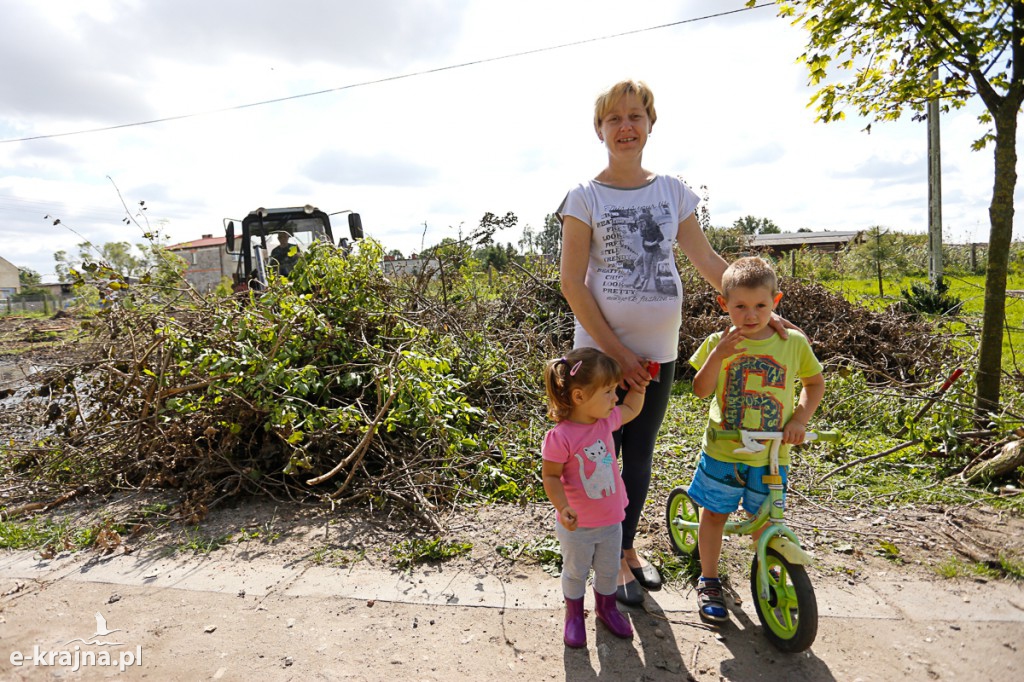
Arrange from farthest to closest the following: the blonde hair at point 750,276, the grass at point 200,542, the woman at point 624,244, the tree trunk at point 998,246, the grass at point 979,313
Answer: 1. the grass at point 979,313
2. the tree trunk at point 998,246
3. the grass at point 200,542
4. the woman at point 624,244
5. the blonde hair at point 750,276

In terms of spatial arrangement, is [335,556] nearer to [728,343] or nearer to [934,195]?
[728,343]

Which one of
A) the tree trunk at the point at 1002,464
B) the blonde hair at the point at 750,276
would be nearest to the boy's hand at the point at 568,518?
the blonde hair at the point at 750,276

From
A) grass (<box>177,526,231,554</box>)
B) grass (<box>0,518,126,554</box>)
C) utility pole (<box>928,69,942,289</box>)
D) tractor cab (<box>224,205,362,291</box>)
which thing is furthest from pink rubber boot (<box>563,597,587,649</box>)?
utility pole (<box>928,69,942,289</box>)

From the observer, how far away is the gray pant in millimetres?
2324

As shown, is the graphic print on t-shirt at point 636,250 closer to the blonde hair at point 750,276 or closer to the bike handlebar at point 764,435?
the blonde hair at point 750,276

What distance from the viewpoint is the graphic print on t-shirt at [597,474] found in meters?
2.28

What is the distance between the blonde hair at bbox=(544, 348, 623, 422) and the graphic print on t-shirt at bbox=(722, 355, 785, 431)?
0.53 meters

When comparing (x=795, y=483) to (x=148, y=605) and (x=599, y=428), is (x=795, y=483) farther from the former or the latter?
(x=148, y=605)

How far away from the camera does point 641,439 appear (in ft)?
8.66

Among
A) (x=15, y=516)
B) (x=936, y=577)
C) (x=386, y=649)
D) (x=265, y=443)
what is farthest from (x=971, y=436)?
(x=15, y=516)

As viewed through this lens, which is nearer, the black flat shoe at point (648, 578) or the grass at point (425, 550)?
the black flat shoe at point (648, 578)

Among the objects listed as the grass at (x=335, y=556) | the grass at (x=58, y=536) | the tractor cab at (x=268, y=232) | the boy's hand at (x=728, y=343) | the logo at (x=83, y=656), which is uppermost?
the tractor cab at (x=268, y=232)

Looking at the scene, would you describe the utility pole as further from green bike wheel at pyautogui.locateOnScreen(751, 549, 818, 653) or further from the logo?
the logo

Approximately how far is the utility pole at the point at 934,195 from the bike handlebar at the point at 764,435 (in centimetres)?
1124
